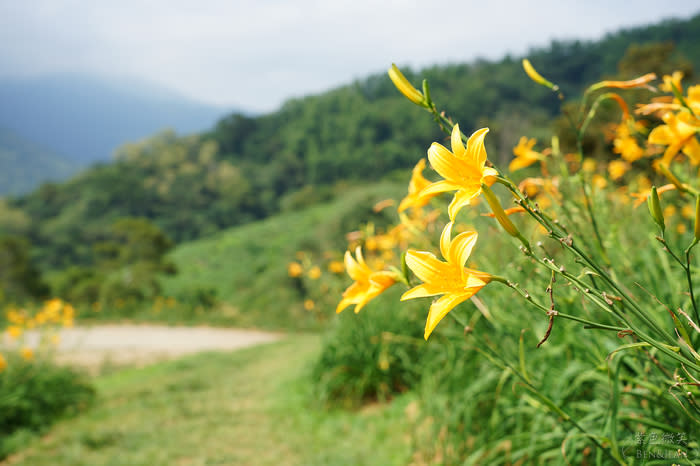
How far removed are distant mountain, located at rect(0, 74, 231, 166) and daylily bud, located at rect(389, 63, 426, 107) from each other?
164308 mm

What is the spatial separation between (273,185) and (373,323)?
126 ft

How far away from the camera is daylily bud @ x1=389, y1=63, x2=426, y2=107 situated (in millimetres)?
967

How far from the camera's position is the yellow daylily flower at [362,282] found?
115 centimetres

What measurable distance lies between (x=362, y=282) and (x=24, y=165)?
412 ft

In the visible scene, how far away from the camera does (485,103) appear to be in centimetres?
3653

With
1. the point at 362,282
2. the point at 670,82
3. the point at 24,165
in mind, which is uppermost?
the point at 24,165

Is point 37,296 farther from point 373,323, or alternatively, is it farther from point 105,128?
point 105,128

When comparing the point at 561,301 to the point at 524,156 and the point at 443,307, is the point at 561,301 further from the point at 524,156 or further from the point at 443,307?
the point at 443,307

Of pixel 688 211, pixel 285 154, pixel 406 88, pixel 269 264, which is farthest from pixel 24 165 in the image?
pixel 406 88

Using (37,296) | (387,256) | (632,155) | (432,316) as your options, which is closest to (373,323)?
(387,256)

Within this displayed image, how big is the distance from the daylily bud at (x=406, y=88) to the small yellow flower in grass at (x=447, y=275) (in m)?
0.34

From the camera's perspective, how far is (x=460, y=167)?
0.84 m

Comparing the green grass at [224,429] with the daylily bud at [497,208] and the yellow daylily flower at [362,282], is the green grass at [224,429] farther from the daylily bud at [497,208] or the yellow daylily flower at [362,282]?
the daylily bud at [497,208]

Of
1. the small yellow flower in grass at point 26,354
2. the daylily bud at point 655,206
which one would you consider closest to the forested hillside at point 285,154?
the small yellow flower in grass at point 26,354
